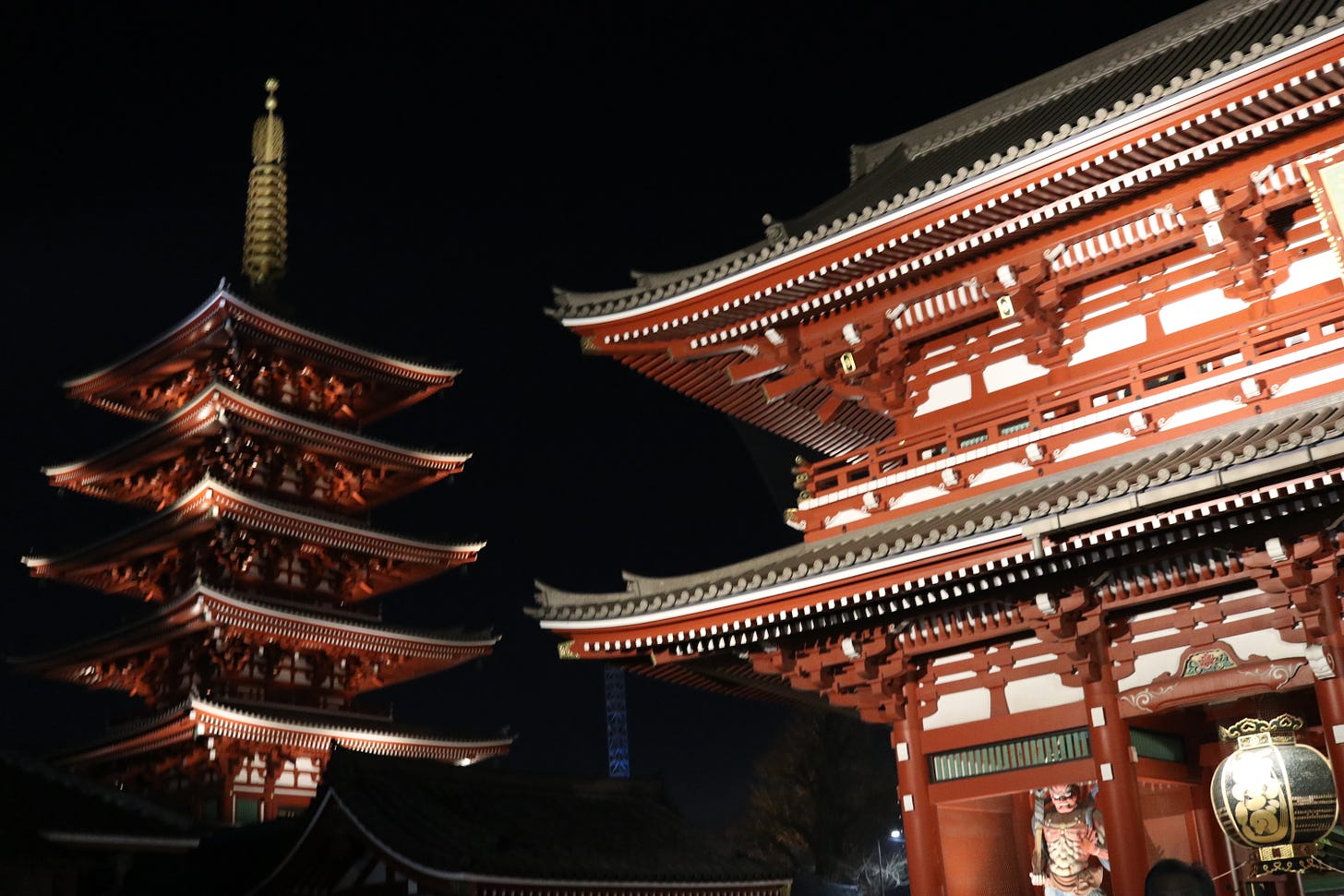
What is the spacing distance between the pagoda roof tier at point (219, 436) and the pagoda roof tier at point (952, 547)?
21.1 metres

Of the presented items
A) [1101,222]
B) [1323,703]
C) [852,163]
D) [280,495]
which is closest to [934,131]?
[852,163]

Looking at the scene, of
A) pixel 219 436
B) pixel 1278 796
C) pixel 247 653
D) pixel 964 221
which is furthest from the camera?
pixel 219 436

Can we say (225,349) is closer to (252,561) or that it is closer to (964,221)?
(252,561)

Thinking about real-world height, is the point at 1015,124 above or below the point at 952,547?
above

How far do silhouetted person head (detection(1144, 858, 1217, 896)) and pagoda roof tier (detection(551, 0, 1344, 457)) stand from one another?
731 centimetres

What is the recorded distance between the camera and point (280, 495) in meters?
35.6

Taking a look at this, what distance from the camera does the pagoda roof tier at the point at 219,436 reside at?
33594mm

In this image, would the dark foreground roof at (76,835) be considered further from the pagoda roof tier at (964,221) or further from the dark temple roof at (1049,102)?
the dark temple roof at (1049,102)

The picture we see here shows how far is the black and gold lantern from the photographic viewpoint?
33.3 ft

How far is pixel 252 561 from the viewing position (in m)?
34.1

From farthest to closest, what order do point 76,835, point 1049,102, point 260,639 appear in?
point 260,639 < point 76,835 < point 1049,102

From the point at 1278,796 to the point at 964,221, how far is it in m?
6.60

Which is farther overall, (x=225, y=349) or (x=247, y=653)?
(x=225, y=349)

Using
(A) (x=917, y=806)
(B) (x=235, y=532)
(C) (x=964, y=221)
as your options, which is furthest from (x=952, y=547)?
(B) (x=235, y=532)
